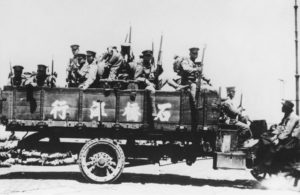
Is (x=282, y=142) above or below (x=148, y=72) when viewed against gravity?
A: below

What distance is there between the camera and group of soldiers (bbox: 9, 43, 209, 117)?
9953 millimetres

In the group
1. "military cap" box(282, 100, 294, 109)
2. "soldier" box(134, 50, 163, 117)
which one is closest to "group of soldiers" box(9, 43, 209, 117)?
"soldier" box(134, 50, 163, 117)

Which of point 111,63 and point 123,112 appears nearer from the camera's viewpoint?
point 123,112

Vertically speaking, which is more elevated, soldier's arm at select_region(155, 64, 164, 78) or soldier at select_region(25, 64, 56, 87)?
soldier's arm at select_region(155, 64, 164, 78)

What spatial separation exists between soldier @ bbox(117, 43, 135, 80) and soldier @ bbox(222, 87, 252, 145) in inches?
93.3

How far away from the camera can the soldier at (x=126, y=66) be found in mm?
10312

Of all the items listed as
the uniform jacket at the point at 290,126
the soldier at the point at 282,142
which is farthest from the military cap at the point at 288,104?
the uniform jacket at the point at 290,126

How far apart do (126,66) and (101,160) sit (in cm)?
220

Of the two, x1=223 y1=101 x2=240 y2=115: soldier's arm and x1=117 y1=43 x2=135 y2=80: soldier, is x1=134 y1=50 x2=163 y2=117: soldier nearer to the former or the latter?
x1=117 y1=43 x2=135 y2=80: soldier

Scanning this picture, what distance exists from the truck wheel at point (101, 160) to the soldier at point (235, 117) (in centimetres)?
262


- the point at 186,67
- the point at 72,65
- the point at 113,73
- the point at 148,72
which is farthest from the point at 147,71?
the point at 72,65

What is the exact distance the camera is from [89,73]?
10.1 metres

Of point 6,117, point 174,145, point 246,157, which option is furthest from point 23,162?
point 246,157

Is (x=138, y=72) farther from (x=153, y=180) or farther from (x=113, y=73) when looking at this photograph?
(x=153, y=180)
